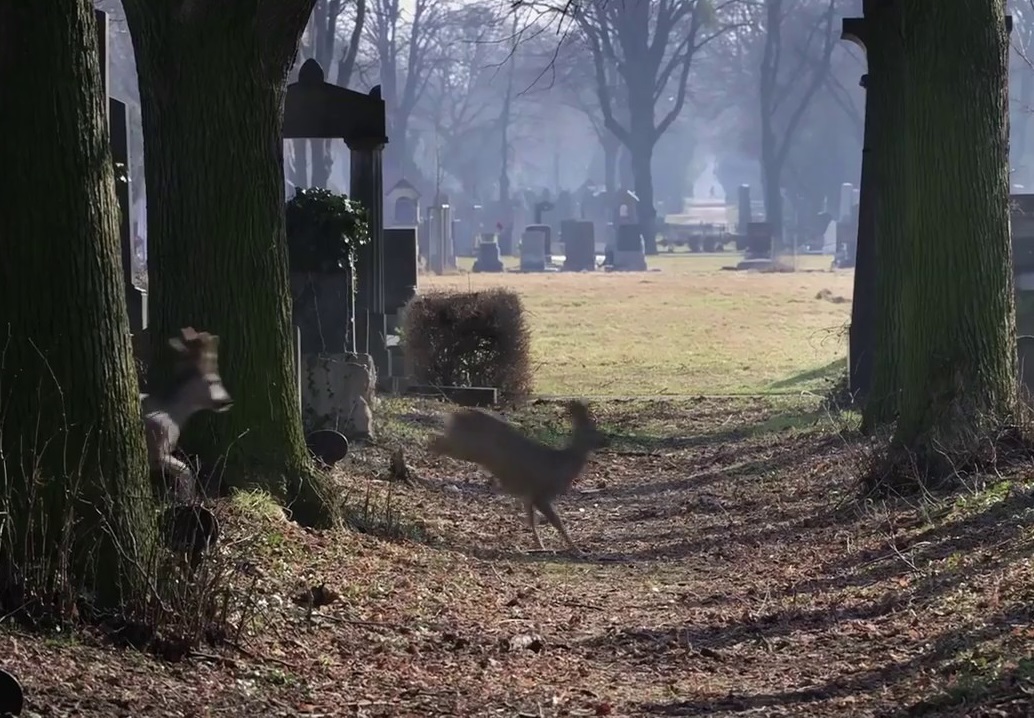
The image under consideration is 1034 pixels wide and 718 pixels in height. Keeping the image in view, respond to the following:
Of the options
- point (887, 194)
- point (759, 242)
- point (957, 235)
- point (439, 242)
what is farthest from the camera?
point (759, 242)

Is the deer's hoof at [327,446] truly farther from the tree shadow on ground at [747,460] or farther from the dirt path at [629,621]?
the tree shadow on ground at [747,460]

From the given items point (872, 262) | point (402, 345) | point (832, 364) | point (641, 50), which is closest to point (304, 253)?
point (402, 345)

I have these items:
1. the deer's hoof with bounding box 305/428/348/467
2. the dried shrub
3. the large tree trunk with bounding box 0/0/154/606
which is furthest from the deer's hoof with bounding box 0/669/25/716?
the dried shrub

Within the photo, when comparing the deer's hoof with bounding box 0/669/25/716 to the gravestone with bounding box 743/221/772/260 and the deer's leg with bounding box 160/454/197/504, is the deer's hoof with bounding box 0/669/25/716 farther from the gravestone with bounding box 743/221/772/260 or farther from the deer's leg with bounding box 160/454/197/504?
the gravestone with bounding box 743/221/772/260

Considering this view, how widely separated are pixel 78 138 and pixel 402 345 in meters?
12.2

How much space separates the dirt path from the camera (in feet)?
20.2

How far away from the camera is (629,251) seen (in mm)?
61219

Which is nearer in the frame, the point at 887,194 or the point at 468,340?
the point at 887,194

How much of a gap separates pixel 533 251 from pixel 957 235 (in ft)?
160

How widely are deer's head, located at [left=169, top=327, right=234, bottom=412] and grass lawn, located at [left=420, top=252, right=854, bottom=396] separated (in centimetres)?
1121

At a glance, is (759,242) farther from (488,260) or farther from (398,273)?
(398,273)

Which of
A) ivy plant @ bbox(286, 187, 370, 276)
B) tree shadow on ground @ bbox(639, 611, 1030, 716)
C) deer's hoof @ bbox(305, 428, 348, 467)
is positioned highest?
ivy plant @ bbox(286, 187, 370, 276)

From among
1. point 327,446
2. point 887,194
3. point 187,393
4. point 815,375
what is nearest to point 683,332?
point 815,375

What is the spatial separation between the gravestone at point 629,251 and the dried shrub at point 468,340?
135 ft
